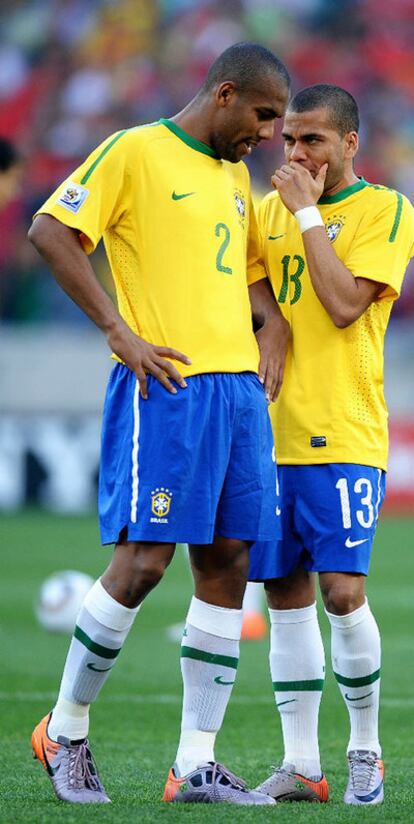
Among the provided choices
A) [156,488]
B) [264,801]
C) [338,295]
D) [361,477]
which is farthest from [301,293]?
[264,801]

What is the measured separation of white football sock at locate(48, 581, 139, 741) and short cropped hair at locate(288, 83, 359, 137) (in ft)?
4.85

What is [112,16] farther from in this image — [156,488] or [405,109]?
[156,488]

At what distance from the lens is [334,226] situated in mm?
4137

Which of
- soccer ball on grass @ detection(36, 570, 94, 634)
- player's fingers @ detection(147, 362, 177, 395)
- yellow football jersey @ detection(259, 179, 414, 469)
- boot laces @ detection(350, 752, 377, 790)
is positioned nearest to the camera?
player's fingers @ detection(147, 362, 177, 395)

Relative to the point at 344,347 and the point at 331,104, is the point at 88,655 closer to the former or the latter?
the point at 344,347

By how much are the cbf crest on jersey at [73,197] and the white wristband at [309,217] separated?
66cm

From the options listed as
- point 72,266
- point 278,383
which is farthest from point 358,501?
point 72,266

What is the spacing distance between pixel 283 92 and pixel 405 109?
14775 millimetres

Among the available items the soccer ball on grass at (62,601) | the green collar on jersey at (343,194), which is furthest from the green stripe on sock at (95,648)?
the soccer ball on grass at (62,601)

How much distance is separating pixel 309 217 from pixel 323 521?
0.86 metres

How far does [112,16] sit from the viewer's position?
704 inches

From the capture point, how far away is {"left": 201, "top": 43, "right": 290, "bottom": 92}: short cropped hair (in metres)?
3.76

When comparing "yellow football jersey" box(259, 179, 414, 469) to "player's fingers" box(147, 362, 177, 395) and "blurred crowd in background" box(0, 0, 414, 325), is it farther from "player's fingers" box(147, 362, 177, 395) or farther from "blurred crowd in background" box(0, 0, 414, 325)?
"blurred crowd in background" box(0, 0, 414, 325)

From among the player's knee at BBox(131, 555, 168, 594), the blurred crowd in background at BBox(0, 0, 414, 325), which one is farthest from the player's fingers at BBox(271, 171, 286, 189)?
the blurred crowd in background at BBox(0, 0, 414, 325)
